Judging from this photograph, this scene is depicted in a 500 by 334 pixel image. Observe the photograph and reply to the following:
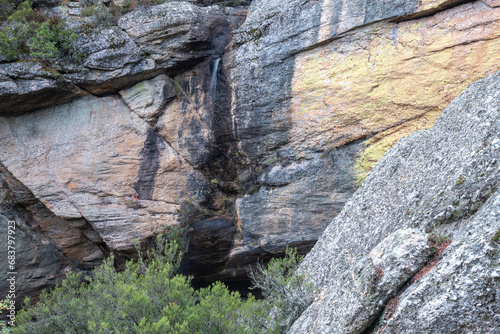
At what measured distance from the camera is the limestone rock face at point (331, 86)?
867 cm

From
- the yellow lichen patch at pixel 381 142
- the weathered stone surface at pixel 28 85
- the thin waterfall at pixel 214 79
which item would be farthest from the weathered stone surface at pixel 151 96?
the yellow lichen patch at pixel 381 142

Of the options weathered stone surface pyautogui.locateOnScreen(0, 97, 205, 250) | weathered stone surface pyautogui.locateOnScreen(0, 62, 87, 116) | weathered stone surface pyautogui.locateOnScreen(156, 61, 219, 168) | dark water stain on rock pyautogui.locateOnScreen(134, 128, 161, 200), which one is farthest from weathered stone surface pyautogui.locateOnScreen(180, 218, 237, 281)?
weathered stone surface pyautogui.locateOnScreen(0, 62, 87, 116)

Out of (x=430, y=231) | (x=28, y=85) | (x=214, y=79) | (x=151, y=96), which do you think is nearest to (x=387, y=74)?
(x=214, y=79)

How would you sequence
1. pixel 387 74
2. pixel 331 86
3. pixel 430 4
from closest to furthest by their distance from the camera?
pixel 430 4, pixel 387 74, pixel 331 86

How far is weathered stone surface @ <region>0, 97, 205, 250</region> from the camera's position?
36.2 ft

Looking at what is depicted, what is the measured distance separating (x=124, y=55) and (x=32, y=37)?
2.80m

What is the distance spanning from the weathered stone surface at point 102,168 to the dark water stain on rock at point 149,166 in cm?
3

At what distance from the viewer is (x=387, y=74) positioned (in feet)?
30.4

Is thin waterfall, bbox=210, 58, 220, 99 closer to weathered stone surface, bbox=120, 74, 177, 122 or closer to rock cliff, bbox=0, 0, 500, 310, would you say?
rock cliff, bbox=0, 0, 500, 310

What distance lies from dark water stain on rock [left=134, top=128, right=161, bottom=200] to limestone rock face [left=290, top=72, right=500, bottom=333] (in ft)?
19.9

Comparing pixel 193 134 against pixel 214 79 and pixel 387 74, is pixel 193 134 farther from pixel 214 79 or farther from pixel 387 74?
pixel 387 74

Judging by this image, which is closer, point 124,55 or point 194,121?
point 124,55

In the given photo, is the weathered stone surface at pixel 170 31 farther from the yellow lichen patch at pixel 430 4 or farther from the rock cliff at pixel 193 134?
the yellow lichen patch at pixel 430 4

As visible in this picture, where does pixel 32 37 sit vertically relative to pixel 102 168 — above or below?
above
